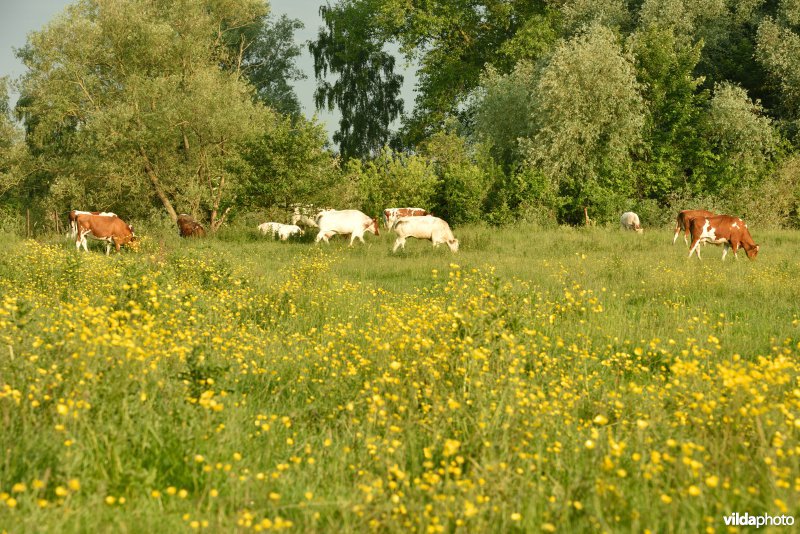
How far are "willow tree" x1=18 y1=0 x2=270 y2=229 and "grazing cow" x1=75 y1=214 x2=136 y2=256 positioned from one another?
300 inches

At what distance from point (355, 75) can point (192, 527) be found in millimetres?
54671

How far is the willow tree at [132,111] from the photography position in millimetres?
32750

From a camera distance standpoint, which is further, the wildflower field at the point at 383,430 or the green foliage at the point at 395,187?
the green foliage at the point at 395,187

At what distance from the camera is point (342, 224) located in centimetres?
2612

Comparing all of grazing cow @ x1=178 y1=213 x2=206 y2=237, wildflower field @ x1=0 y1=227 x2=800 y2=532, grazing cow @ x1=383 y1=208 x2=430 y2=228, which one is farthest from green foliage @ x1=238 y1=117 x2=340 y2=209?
wildflower field @ x1=0 y1=227 x2=800 y2=532

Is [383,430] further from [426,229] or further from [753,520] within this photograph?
[426,229]

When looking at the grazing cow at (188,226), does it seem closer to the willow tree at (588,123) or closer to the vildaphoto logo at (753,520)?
the willow tree at (588,123)

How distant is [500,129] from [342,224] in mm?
16137

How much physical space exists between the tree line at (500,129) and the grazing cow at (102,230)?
5313 millimetres

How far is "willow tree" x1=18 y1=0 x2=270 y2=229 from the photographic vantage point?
3275 centimetres

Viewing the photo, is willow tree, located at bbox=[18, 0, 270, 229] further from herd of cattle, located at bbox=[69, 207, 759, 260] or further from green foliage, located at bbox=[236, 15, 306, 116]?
green foliage, located at bbox=[236, 15, 306, 116]

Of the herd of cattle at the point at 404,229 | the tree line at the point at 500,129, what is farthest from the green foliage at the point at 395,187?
the herd of cattle at the point at 404,229

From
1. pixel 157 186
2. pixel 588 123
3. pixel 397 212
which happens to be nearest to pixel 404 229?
pixel 397 212

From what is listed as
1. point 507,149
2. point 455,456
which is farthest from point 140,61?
point 455,456
